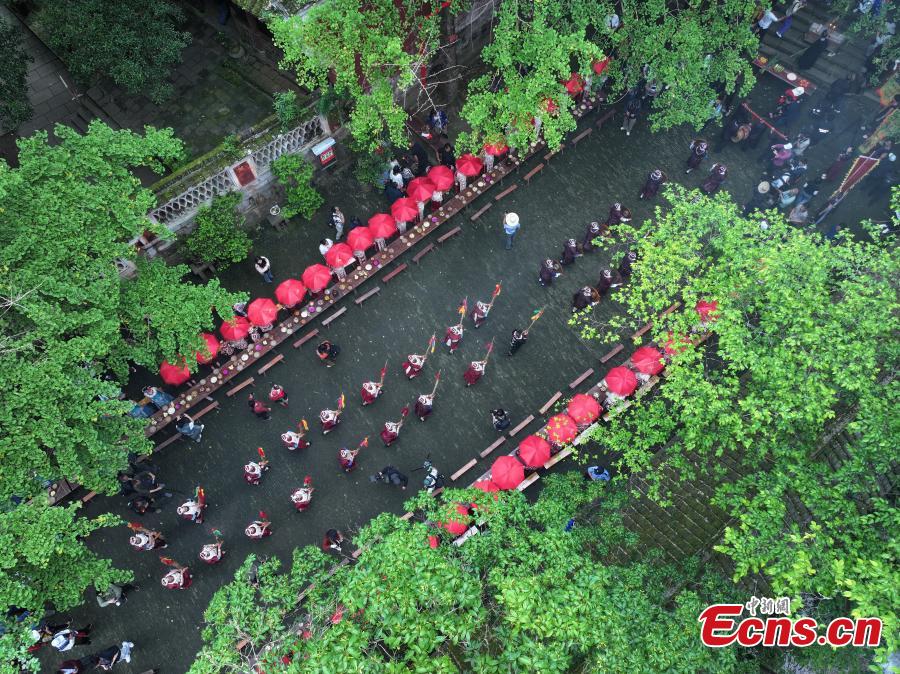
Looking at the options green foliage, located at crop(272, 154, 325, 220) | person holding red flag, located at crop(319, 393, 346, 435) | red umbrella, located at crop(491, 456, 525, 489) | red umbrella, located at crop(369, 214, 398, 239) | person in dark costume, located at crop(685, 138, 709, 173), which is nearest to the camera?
red umbrella, located at crop(491, 456, 525, 489)

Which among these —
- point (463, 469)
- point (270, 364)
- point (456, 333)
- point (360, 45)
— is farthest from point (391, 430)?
point (360, 45)

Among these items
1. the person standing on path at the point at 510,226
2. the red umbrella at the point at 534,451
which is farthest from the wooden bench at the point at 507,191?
the red umbrella at the point at 534,451

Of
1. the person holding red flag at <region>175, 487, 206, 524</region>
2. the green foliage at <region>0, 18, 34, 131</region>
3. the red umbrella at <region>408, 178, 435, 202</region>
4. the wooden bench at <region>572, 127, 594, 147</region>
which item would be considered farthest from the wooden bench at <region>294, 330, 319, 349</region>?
the wooden bench at <region>572, 127, 594, 147</region>

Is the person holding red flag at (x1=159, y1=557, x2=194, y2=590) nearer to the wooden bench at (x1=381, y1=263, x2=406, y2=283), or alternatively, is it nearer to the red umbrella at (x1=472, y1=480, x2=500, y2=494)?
the red umbrella at (x1=472, y1=480, x2=500, y2=494)

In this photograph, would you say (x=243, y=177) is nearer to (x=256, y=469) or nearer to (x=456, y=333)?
(x=456, y=333)

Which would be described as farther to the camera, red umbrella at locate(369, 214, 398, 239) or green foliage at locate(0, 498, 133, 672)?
red umbrella at locate(369, 214, 398, 239)
